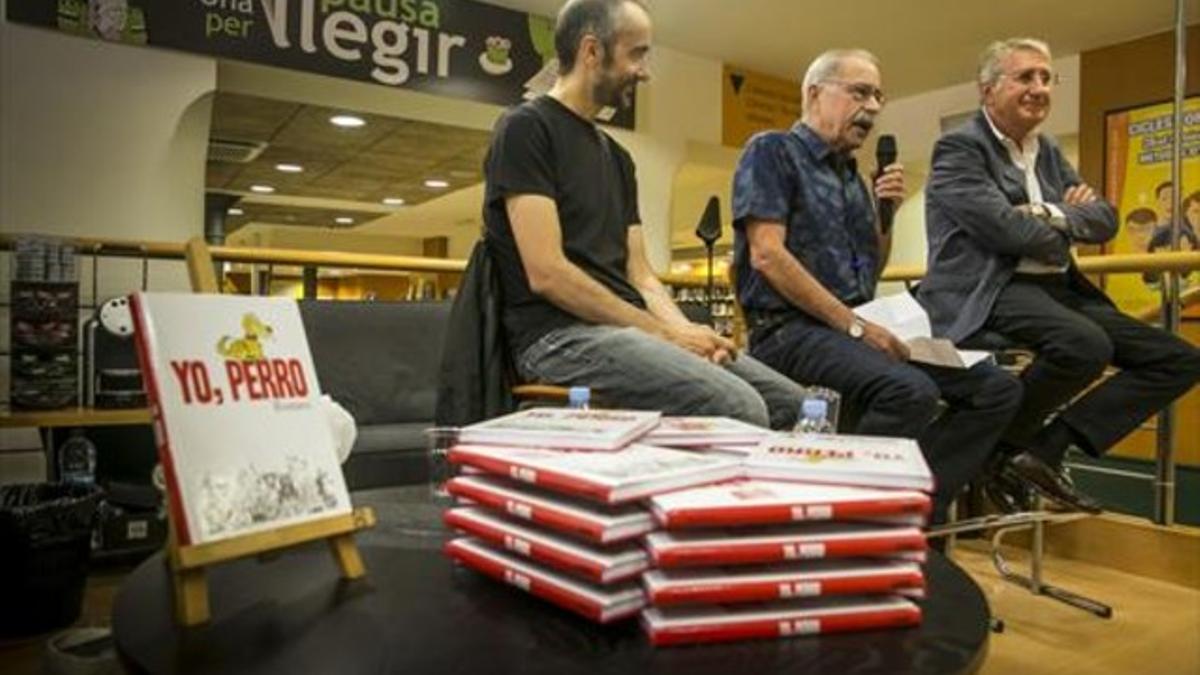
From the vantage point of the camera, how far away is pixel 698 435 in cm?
94

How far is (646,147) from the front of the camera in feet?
17.8

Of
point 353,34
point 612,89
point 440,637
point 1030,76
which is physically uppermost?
point 353,34

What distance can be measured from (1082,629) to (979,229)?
1.01m

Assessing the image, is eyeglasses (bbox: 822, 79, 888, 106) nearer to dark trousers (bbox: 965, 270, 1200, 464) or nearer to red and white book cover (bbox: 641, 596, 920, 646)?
dark trousers (bbox: 965, 270, 1200, 464)

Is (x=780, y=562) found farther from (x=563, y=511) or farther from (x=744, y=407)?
(x=744, y=407)

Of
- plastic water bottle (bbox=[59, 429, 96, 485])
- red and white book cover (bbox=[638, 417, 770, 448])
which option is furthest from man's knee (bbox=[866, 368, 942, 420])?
plastic water bottle (bbox=[59, 429, 96, 485])

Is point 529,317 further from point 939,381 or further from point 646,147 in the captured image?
point 646,147

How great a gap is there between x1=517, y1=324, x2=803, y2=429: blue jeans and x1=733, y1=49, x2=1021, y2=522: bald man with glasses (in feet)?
1.21

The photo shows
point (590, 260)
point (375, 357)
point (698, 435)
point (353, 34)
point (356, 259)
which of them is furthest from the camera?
point (353, 34)

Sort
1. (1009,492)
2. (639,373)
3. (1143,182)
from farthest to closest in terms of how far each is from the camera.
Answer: (1143,182)
(1009,492)
(639,373)

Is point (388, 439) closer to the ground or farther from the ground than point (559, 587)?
closer to the ground

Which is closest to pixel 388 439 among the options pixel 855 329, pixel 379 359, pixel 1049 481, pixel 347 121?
pixel 379 359

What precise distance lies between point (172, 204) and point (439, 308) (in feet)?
4.63

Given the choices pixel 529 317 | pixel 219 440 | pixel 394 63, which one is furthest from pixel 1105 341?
pixel 394 63
